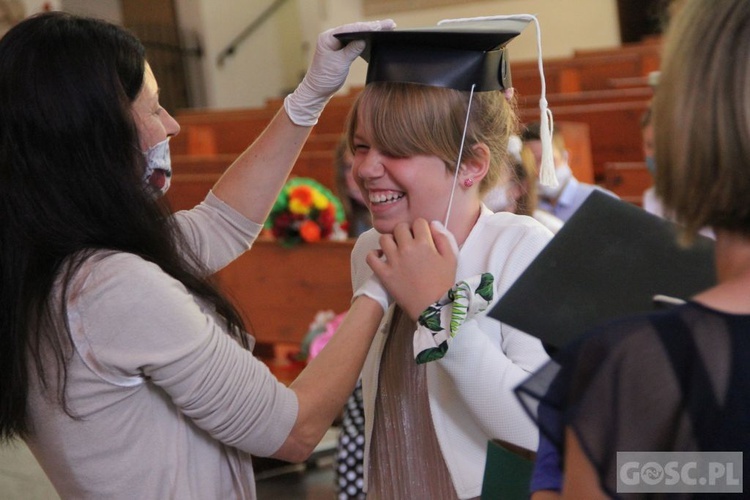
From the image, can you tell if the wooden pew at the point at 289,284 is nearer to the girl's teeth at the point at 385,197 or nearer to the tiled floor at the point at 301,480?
the tiled floor at the point at 301,480

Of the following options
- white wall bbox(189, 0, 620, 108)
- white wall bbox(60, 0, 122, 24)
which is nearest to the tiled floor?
white wall bbox(189, 0, 620, 108)

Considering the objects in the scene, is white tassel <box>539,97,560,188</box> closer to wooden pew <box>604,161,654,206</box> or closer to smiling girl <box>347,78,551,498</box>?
smiling girl <box>347,78,551,498</box>

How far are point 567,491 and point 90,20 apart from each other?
1.00 m

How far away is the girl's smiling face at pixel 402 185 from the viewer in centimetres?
148

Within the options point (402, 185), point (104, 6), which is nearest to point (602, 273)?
point (402, 185)

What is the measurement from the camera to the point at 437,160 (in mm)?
1489

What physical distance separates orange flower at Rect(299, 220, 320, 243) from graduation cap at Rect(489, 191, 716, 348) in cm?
322

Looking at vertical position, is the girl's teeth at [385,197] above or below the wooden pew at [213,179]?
above

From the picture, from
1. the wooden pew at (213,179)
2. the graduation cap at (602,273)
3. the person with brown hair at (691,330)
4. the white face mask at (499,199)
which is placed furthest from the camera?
the wooden pew at (213,179)

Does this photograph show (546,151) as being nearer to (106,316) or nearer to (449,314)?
(449,314)

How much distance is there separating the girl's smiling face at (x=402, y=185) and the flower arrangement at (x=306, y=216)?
2.72m

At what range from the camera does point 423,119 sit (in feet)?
4.79

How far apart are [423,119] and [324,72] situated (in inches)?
11.0

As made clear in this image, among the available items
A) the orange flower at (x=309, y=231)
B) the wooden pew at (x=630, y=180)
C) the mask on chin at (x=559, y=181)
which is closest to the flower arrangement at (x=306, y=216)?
the orange flower at (x=309, y=231)
